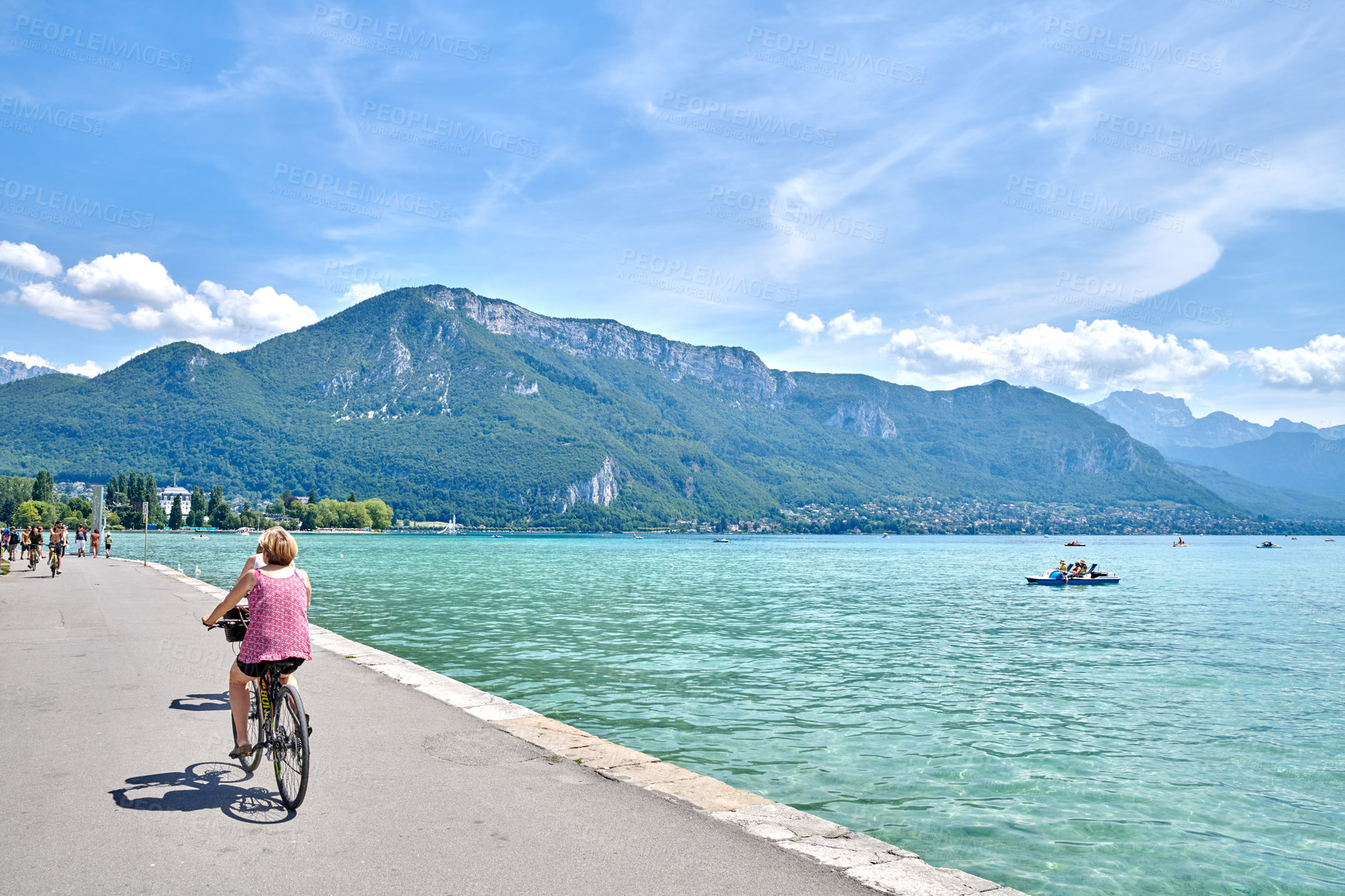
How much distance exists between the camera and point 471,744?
8.62 metres

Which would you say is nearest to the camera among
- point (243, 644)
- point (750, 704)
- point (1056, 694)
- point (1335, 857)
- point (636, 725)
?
point (243, 644)

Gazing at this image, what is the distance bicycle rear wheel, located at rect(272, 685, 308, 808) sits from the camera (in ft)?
20.9

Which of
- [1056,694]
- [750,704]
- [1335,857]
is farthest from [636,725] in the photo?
[1056,694]

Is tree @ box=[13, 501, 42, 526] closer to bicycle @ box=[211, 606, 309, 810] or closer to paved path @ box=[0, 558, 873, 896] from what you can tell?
paved path @ box=[0, 558, 873, 896]

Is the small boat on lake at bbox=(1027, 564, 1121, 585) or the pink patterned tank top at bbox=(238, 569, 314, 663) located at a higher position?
the pink patterned tank top at bbox=(238, 569, 314, 663)

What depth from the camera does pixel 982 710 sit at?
1479cm

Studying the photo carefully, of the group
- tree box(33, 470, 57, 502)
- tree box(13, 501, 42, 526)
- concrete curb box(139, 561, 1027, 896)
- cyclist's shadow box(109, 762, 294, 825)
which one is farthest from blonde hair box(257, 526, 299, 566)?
tree box(33, 470, 57, 502)

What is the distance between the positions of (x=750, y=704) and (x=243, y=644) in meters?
9.48

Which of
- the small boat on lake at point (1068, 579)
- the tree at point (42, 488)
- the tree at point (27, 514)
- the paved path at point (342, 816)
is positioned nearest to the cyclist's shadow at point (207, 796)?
the paved path at point (342, 816)

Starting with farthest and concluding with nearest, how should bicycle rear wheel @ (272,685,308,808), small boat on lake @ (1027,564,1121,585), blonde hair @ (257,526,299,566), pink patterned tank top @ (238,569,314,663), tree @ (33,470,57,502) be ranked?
1. tree @ (33,470,57,502)
2. small boat on lake @ (1027,564,1121,585)
3. blonde hair @ (257,526,299,566)
4. pink patterned tank top @ (238,569,314,663)
5. bicycle rear wheel @ (272,685,308,808)

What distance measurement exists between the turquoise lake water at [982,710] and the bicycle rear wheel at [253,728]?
200 inches

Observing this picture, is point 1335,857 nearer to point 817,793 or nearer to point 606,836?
point 817,793

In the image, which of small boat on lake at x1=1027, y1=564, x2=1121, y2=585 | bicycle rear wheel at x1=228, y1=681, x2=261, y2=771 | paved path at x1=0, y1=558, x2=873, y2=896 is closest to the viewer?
paved path at x1=0, y1=558, x2=873, y2=896

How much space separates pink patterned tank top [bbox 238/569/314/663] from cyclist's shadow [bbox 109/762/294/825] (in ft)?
3.61
